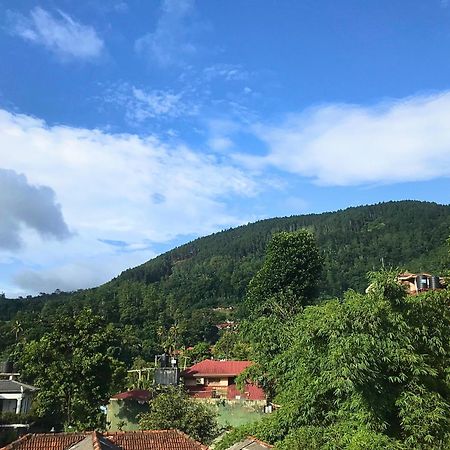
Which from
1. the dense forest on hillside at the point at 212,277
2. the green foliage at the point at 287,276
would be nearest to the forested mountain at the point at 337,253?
the dense forest on hillside at the point at 212,277

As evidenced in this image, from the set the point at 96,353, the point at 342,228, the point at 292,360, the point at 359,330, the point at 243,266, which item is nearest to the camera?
the point at 359,330

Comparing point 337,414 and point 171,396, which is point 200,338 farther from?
point 337,414

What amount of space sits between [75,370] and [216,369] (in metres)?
14.8

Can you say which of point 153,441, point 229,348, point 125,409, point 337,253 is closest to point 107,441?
point 153,441

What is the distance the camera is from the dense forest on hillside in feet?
266

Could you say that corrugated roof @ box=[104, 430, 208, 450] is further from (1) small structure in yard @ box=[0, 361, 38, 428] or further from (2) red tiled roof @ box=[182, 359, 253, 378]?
(2) red tiled roof @ box=[182, 359, 253, 378]

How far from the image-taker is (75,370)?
26.4 meters

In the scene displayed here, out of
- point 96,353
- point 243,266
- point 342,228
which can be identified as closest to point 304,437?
point 96,353

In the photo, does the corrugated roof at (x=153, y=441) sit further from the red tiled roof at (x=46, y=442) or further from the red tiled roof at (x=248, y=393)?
the red tiled roof at (x=248, y=393)

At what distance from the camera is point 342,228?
16662cm

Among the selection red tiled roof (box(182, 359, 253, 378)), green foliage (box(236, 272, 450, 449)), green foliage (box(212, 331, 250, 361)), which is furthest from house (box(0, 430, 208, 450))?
green foliage (box(212, 331, 250, 361))

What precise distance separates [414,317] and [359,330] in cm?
206

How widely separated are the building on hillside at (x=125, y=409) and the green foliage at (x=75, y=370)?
195cm

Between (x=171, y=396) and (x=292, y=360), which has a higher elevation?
(x=292, y=360)
